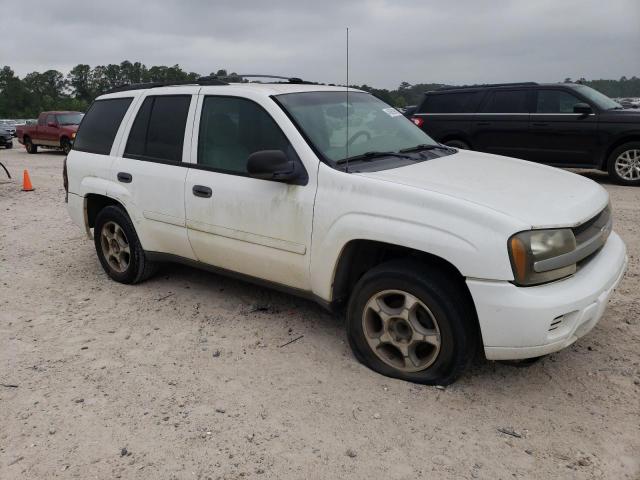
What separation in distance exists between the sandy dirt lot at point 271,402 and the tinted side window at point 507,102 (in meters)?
6.36

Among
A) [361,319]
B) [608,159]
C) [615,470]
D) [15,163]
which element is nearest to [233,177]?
[361,319]

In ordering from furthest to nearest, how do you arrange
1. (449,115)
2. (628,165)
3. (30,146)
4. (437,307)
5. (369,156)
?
(30,146) → (449,115) → (628,165) → (369,156) → (437,307)

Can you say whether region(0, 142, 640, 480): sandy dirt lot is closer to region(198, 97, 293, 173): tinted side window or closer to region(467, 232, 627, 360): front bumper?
region(467, 232, 627, 360): front bumper

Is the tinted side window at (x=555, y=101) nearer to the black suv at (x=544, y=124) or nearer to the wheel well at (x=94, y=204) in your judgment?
the black suv at (x=544, y=124)

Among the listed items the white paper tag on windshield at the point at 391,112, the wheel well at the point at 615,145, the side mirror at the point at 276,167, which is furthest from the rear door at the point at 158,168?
the wheel well at the point at 615,145

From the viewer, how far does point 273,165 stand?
344 cm

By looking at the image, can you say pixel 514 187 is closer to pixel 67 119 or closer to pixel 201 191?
pixel 201 191

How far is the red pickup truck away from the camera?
1998 cm

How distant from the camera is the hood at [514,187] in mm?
2928

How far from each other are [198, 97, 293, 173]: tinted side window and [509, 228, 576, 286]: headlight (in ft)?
5.15

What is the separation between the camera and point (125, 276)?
5.09 metres

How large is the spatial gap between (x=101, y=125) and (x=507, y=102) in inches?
305

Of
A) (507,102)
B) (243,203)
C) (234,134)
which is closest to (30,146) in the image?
(507,102)

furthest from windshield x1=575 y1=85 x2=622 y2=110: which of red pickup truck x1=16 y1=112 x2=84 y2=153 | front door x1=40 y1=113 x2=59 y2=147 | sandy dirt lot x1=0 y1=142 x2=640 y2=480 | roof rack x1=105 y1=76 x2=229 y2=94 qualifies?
front door x1=40 y1=113 x2=59 y2=147
